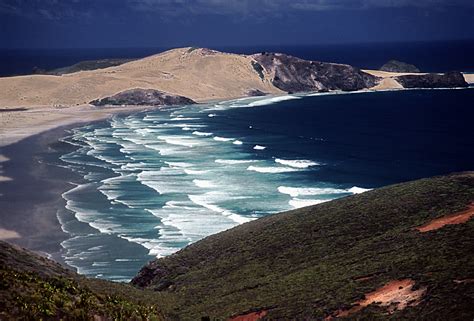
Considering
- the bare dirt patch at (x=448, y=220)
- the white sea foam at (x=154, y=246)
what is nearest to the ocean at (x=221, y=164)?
the white sea foam at (x=154, y=246)

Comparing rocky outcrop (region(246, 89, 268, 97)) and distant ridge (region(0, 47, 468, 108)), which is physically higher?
distant ridge (region(0, 47, 468, 108))

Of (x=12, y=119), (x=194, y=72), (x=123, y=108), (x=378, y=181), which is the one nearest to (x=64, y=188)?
(x=378, y=181)

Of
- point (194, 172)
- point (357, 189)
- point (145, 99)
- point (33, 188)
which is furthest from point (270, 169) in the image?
point (145, 99)

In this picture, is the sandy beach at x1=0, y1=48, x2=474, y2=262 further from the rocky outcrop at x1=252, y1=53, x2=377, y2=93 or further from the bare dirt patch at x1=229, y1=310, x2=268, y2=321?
the bare dirt patch at x1=229, y1=310, x2=268, y2=321

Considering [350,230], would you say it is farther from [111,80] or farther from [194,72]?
[194,72]

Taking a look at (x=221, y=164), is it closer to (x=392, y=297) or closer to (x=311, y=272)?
(x=311, y=272)

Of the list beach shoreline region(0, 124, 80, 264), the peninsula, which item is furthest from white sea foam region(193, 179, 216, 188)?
the peninsula
